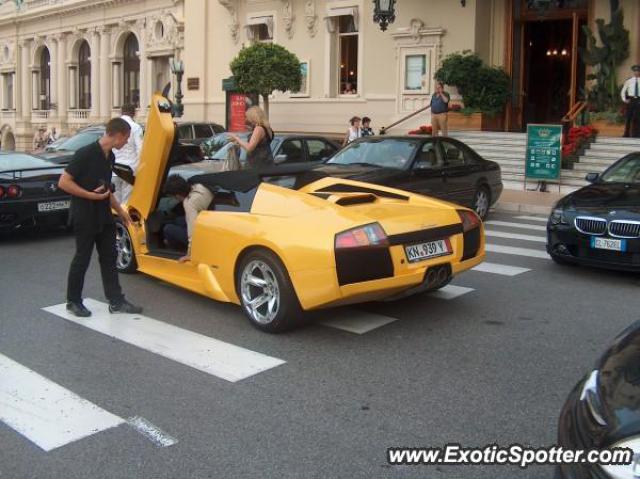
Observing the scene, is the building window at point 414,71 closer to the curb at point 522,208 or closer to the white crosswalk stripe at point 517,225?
the curb at point 522,208

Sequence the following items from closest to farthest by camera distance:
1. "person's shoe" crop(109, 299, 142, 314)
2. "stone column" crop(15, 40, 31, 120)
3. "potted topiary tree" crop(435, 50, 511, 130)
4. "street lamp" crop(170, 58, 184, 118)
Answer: "person's shoe" crop(109, 299, 142, 314), "potted topiary tree" crop(435, 50, 511, 130), "street lamp" crop(170, 58, 184, 118), "stone column" crop(15, 40, 31, 120)

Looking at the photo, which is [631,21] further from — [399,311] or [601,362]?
[601,362]

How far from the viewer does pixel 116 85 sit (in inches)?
1489

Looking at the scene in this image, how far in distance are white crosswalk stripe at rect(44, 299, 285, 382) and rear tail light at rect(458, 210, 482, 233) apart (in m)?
2.14

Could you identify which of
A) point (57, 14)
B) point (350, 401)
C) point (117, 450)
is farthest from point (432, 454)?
point (57, 14)

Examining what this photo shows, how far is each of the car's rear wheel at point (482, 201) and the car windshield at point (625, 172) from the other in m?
2.88

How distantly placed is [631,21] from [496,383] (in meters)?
17.7

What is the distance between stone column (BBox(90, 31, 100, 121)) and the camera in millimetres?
38250

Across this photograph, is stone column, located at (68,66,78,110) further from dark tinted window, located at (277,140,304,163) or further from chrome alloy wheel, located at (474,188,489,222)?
chrome alloy wheel, located at (474,188,489,222)

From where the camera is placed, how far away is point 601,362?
3.06 m

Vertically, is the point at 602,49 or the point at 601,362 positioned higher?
the point at 602,49

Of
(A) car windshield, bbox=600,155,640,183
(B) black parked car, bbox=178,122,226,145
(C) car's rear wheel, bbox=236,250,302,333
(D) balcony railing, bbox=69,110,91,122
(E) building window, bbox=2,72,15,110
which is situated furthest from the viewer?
(E) building window, bbox=2,72,15,110

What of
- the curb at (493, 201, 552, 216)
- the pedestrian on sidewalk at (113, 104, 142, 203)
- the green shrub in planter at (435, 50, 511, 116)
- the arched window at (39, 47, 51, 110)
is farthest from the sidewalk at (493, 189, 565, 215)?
the arched window at (39, 47, 51, 110)

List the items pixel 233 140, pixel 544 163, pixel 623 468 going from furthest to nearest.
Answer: pixel 544 163
pixel 233 140
pixel 623 468
